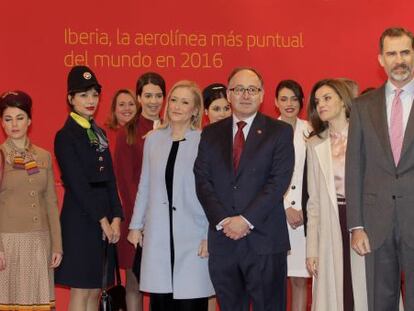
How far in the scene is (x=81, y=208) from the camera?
5145 millimetres

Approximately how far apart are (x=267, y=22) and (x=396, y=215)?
335 centimetres

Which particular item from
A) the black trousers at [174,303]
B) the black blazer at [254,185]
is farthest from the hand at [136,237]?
the black blazer at [254,185]

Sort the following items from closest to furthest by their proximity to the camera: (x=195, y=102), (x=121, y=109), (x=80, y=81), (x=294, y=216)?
1. (x=195, y=102)
2. (x=80, y=81)
3. (x=294, y=216)
4. (x=121, y=109)

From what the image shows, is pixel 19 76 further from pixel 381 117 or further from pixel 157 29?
pixel 381 117

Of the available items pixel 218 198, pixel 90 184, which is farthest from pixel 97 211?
pixel 218 198

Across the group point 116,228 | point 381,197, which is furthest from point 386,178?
point 116,228

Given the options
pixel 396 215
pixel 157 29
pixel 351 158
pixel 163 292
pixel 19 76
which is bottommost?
pixel 163 292

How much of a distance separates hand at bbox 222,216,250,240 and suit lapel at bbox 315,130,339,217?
654 millimetres

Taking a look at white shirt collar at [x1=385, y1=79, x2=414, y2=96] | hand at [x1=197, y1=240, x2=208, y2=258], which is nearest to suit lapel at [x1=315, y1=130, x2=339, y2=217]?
white shirt collar at [x1=385, y1=79, x2=414, y2=96]

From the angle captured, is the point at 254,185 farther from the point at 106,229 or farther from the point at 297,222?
the point at 297,222

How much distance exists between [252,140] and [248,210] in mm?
453

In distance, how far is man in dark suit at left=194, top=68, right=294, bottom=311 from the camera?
180 inches

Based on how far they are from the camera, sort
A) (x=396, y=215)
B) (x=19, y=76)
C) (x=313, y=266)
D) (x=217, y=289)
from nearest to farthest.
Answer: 1. (x=396, y=215)
2. (x=217, y=289)
3. (x=313, y=266)
4. (x=19, y=76)

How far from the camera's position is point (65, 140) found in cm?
513
